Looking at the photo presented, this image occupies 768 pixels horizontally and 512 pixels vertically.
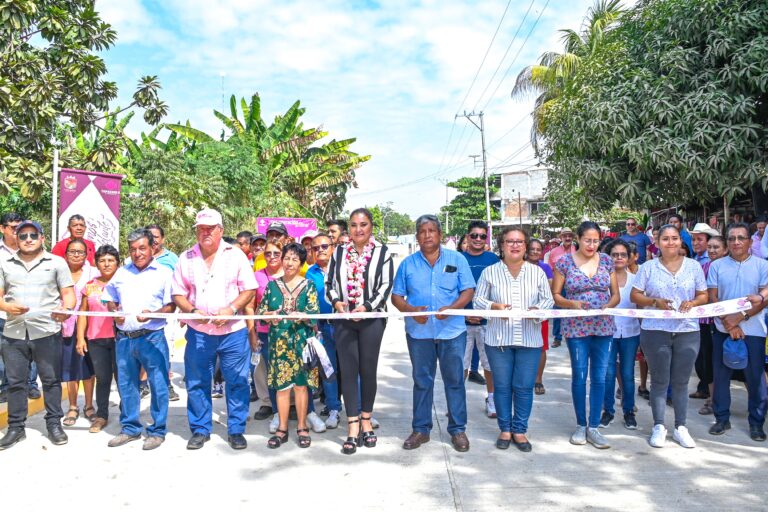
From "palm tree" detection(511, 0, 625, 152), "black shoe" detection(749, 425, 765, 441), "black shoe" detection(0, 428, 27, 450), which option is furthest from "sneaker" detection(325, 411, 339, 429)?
"palm tree" detection(511, 0, 625, 152)

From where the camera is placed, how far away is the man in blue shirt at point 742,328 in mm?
4953

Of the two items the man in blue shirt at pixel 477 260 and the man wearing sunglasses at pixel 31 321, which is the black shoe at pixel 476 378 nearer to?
the man in blue shirt at pixel 477 260

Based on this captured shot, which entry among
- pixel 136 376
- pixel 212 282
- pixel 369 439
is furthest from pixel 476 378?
pixel 136 376

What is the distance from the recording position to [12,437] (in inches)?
195

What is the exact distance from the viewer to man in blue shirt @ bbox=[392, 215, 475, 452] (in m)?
4.80

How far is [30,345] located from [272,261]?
2234 mm

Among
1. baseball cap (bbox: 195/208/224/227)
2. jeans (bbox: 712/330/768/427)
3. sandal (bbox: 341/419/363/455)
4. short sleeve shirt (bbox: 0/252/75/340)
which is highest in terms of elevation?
baseball cap (bbox: 195/208/224/227)

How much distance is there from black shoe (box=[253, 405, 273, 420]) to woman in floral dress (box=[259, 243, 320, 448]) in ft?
2.77

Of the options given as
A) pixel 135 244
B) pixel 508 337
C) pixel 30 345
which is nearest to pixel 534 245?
pixel 508 337

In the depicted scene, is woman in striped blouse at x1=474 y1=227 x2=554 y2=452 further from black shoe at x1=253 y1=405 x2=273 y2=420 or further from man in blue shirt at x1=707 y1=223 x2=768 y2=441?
black shoe at x1=253 y1=405 x2=273 y2=420

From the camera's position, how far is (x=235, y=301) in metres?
4.94

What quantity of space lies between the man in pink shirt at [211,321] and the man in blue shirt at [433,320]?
54.7 inches

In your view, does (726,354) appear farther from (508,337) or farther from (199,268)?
(199,268)

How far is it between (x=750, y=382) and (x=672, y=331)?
931 mm
